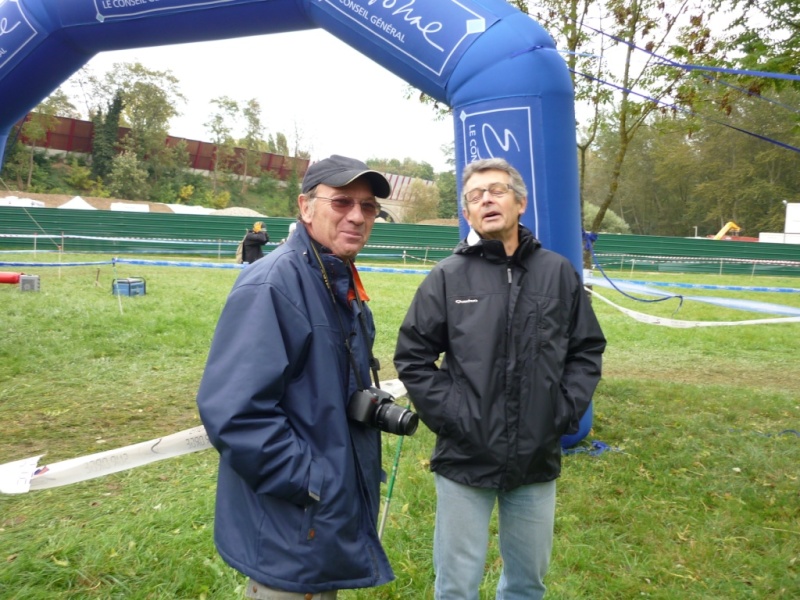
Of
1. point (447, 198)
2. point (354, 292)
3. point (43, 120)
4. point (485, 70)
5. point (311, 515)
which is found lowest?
point (311, 515)

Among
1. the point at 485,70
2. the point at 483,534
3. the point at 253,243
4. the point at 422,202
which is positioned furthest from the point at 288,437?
the point at 422,202

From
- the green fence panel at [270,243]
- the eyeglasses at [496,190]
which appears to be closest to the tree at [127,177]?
the green fence panel at [270,243]

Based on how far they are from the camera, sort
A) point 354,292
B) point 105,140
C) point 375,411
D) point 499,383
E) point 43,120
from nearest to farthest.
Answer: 1. point 375,411
2. point 354,292
3. point 499,383
4. point 43,120
5. point 105,140

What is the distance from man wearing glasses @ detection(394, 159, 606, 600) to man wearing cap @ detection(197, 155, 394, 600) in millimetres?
441

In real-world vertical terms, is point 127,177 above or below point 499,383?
above

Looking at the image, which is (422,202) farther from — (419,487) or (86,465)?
(86,465)

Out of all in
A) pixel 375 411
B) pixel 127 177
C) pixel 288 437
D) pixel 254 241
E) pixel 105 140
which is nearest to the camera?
pixel 288 437

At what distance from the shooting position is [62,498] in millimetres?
3928

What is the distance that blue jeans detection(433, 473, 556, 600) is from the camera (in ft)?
7.50

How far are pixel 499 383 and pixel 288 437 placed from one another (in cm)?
89

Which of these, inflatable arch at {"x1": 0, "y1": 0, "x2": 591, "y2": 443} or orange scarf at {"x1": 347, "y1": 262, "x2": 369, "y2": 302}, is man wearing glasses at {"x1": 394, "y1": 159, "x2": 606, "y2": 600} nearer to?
orange scarf at {"x1": 347, "y1": 262, "x2": 369, "y2": 302}

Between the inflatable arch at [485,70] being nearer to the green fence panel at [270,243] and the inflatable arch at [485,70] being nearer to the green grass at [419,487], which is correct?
the green grass at [419,487]

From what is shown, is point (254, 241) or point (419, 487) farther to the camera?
point (254, 241)

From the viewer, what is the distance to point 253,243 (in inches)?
542
